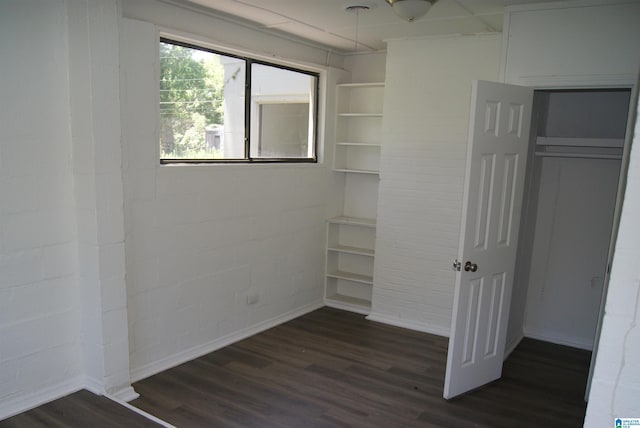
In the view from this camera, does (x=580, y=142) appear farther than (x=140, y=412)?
Yes

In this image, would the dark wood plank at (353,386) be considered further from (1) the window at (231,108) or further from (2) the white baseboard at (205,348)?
(1) the window at (231,108)

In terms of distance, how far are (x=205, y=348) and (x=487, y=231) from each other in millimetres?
2264

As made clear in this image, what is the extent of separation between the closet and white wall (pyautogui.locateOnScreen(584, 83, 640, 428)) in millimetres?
2432

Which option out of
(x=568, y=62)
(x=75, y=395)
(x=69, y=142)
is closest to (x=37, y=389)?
(x=75, y=395)

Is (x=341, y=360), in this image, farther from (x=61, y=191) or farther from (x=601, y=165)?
(x=601, y=165)

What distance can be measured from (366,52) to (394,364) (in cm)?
305

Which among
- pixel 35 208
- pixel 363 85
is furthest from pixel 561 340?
pixel 35 208

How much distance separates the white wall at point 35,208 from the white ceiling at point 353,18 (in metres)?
1.11

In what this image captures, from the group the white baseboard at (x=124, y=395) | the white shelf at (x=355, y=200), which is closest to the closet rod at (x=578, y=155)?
the white shelf at (x=355, y=200)

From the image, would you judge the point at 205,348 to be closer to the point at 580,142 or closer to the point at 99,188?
the point at 99,188

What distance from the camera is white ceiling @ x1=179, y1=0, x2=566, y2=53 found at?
10.9ft

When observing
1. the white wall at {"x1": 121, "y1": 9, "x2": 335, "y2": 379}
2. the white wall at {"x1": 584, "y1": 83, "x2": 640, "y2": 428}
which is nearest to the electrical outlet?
the white wall at {"x1": 121, "y1": 9, "x2": 335, "y2": 379}

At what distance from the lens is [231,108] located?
A: 12.9 ft

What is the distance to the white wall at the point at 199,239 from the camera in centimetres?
322
